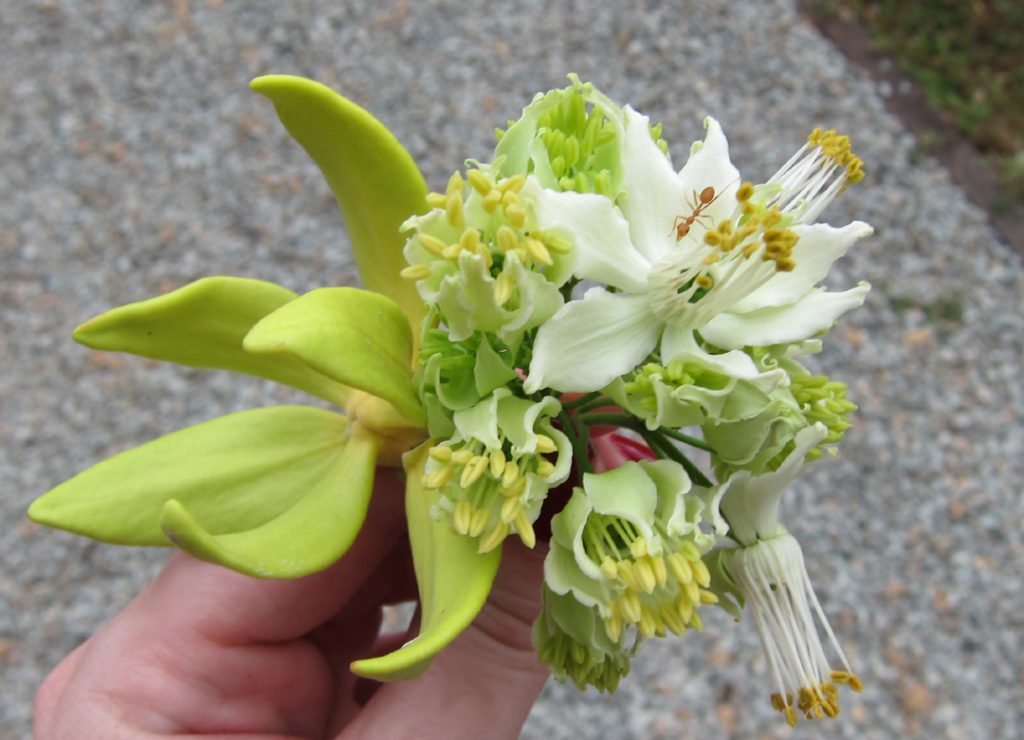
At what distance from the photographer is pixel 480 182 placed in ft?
2.46

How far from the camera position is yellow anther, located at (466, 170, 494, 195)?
0.75 metres

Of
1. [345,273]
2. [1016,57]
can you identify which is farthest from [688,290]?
[1016,57]

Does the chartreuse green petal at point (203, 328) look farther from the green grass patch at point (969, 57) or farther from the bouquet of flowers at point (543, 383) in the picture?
the green grass patch at point (969, 57)

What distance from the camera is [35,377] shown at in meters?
2.80

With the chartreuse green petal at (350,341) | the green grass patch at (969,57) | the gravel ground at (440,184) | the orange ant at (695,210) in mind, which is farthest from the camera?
the green grass patch at (969,57)

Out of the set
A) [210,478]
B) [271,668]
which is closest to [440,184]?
[271,668]

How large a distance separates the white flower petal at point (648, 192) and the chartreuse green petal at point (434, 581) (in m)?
0.29

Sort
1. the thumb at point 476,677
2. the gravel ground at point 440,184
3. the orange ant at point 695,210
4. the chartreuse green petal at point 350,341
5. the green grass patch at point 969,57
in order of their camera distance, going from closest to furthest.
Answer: the chartreuse green petal at point 350,341 < the orange ant at point 695,210 < the thumb at point 476,677 < the gravel ground at point 440,184 < the green grass patch at point 969,57

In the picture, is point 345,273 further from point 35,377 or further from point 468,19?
point 468,19

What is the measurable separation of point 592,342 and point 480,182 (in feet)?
0.54

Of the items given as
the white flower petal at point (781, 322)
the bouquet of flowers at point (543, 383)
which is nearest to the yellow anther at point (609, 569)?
the bouquet of flowers at point (543, 383)

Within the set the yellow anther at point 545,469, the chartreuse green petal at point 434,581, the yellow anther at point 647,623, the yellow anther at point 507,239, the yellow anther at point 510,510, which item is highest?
the yellow anther at point 507,239

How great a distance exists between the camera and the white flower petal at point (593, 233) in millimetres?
774

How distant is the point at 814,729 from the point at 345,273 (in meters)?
1.85
